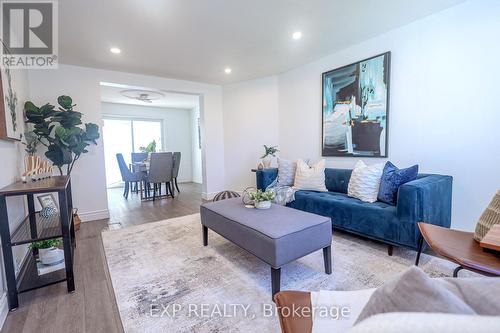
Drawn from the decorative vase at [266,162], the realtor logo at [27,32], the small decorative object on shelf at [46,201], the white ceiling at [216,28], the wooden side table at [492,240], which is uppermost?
the white ceiling at [216,28]

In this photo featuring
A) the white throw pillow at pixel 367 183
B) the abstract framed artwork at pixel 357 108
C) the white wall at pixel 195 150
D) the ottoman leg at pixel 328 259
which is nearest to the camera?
the ottoman leg at pixel 328 259

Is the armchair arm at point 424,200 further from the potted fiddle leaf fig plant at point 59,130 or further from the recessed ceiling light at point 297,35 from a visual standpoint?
the potted fiddle leaf fig plant at point 59,130

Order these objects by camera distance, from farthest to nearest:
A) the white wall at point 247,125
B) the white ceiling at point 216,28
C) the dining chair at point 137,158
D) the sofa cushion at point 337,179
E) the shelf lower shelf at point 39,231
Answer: the dining chair at point 137,158 → the white wall at point 247,125 → the sofa cushion at point 337,179 → the white ceiling at point 216,28 → the shelf lower shelf at point 39,231

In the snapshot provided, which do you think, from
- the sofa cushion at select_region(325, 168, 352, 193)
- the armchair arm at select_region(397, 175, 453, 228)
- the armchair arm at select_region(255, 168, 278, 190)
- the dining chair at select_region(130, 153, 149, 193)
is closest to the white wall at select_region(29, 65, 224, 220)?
the dining chair at select_region(130, 153, 149, 193)

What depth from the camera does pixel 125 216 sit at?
3830 mm

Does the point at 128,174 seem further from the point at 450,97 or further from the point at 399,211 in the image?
the point at 450,97

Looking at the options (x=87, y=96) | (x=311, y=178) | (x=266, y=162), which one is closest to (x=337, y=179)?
(x=311, y=178)

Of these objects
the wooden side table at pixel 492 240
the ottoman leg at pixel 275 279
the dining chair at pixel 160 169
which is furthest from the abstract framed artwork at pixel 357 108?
the dining chair at pixel 160 169

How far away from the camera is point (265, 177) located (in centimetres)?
369

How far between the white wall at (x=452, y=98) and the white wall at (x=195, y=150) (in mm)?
5229

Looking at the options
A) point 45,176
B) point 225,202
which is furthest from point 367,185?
point 45,176

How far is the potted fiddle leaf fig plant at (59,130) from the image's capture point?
9.40ft

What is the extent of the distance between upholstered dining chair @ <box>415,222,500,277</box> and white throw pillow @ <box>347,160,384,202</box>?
0.81 meters

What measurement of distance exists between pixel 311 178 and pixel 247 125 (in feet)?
6.73
